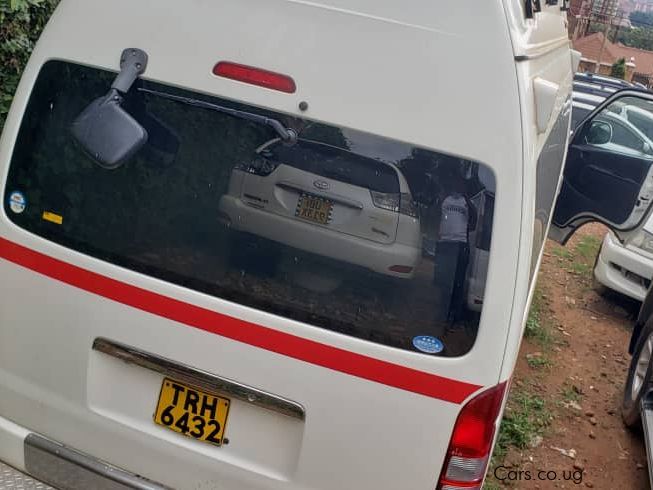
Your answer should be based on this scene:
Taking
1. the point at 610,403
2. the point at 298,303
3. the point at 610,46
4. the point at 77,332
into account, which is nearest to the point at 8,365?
the point at 77,332

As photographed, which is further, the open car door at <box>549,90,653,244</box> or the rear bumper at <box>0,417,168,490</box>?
the open car door at <box>549,90,653,244</box>

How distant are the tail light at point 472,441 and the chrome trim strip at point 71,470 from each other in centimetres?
95

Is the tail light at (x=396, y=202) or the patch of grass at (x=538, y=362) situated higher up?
the tail light at (x=396, y=202)

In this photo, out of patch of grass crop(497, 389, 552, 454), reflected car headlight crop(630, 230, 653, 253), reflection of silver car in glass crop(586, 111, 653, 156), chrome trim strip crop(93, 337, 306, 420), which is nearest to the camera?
chrome trim strip crop(93, 337, 306, 420)

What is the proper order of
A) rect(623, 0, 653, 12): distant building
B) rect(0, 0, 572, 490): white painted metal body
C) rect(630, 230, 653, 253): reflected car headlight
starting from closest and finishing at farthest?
rect(0, 0, 572, 490): white painted metal body → rect(630, 230, 653, 253): reflected car headlight → rect(623, 0, 653, 12): distant building

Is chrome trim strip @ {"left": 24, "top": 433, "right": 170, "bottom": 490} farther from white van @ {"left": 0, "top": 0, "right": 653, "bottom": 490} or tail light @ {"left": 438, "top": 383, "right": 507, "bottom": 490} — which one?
tail light @ {"left": 438, "top": 383, "right": 507, "bottom": 490}

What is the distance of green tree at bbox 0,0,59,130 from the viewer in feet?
14.0

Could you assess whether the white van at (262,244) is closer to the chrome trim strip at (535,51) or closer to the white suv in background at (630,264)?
the chrome trim strip at (535,51)

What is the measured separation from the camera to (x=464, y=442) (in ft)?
7.02

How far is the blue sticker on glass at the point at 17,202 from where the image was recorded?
2.46 meters

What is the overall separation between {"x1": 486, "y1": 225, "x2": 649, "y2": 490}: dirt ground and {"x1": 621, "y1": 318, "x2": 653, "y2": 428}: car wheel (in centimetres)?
17

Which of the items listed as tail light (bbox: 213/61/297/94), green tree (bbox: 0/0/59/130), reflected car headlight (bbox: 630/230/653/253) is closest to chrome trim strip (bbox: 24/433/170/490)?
tail light (bbox: 213/61/297/94)

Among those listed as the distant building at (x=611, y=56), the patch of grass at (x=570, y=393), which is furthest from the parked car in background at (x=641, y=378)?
the distant building at (x=611, y=56)

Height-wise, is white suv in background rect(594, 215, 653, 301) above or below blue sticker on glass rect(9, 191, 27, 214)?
below
